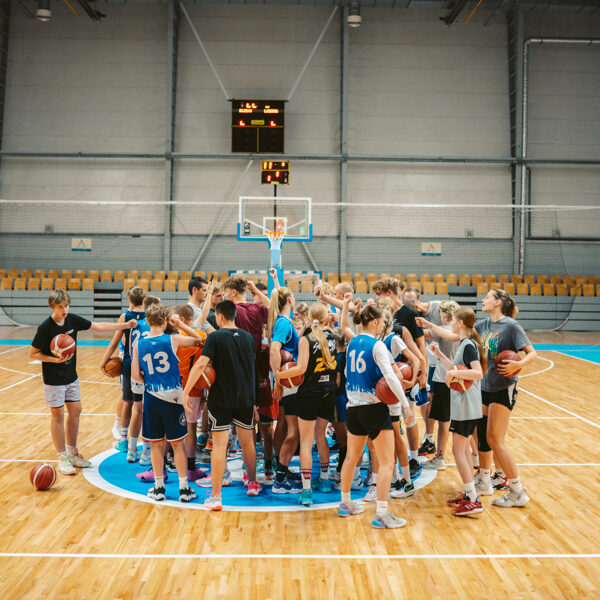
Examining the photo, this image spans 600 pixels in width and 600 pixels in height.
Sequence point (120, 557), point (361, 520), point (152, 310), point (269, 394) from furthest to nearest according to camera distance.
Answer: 1. point (269, 394)
2. point (152, 310)
3. point (361, 520)
4. point (120, 557)

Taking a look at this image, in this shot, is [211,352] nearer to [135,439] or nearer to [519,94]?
[135,439]

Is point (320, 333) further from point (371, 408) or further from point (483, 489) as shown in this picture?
point (483, 489)

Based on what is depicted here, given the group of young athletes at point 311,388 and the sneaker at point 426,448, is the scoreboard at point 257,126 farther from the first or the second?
the sneaker at point 426,448

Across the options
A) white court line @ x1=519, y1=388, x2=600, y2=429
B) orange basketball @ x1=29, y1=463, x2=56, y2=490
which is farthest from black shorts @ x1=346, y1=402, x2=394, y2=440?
white court line @ x1=519, y1=388, x2=600, y2=429

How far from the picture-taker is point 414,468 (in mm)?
5969

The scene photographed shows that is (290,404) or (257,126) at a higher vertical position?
(257,126)

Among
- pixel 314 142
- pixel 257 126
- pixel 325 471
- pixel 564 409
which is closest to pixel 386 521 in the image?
pixel 325 471

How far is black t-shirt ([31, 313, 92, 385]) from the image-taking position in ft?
18.1

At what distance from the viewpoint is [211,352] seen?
488 centimetres

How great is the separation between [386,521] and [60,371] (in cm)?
351

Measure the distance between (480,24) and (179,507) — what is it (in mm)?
22445

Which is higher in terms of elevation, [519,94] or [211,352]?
[519,94]

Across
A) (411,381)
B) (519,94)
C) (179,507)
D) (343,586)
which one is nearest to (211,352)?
(179,507)

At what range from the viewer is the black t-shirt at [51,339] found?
552cm
